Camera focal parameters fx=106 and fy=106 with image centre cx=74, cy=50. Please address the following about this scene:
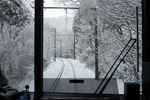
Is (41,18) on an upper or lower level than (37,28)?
upper

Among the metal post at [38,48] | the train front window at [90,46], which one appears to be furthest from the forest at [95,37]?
the metal post at [38,48]

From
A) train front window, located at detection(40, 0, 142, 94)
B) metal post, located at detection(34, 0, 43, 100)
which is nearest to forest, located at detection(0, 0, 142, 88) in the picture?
train front window, located at detection(40, 0, 142, 94)

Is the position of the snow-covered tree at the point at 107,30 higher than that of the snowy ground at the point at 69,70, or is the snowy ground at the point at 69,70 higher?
the snow-covered tree at the point at 107,30

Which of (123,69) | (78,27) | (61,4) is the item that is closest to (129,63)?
(123,69)

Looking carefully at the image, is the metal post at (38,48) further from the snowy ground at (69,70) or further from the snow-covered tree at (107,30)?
the snow-covered tree at (107,30)

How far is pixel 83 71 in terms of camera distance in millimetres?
1806

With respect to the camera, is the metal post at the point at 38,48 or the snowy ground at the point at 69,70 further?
the snowy ground at the point at 69,70

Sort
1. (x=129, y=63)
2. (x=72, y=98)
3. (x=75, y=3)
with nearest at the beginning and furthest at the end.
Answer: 1. (x=72, y=98)
2. (x=129, y=63)
3. (x=75, y=3)

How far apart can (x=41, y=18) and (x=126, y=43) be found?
55.9 inches

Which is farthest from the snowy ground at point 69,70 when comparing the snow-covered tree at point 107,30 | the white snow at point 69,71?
the snow-covered tree at point 107,30

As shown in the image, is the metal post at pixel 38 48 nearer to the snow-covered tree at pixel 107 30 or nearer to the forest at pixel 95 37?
the forest at pixel 95 37

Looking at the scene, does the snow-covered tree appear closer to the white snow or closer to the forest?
the forest

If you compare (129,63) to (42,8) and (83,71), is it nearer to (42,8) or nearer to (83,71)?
(83,71)

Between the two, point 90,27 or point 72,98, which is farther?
point 90,27
